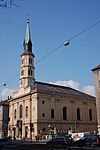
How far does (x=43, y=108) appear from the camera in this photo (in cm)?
7088

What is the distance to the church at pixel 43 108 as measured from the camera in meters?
70.1

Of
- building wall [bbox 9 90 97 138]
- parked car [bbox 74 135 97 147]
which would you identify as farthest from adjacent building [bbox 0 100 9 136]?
parked car [bbox 74 135 97 147]

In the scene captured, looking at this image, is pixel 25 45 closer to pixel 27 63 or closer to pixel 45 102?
pixel 27 63

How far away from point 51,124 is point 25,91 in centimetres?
1382

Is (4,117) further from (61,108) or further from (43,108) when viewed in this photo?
(61,108)

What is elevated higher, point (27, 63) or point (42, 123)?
point (27, 63)

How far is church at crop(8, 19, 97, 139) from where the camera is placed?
7012 cm

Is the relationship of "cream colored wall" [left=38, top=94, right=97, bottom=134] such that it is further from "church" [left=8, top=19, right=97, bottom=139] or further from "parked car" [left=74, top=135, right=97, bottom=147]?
"parked car" [left=74, top=135, right=97, bottom=147]

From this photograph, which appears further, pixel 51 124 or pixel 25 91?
pixel 25 91

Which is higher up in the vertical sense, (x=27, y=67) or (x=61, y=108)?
(x=27, y=67)

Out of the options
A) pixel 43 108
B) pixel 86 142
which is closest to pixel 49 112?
pixel 43 108

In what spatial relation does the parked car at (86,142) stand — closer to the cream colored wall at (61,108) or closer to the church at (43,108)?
the church at (43,108)

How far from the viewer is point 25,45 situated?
265 feet

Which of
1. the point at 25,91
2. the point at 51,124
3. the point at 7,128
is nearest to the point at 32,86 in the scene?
the point at 25,91
